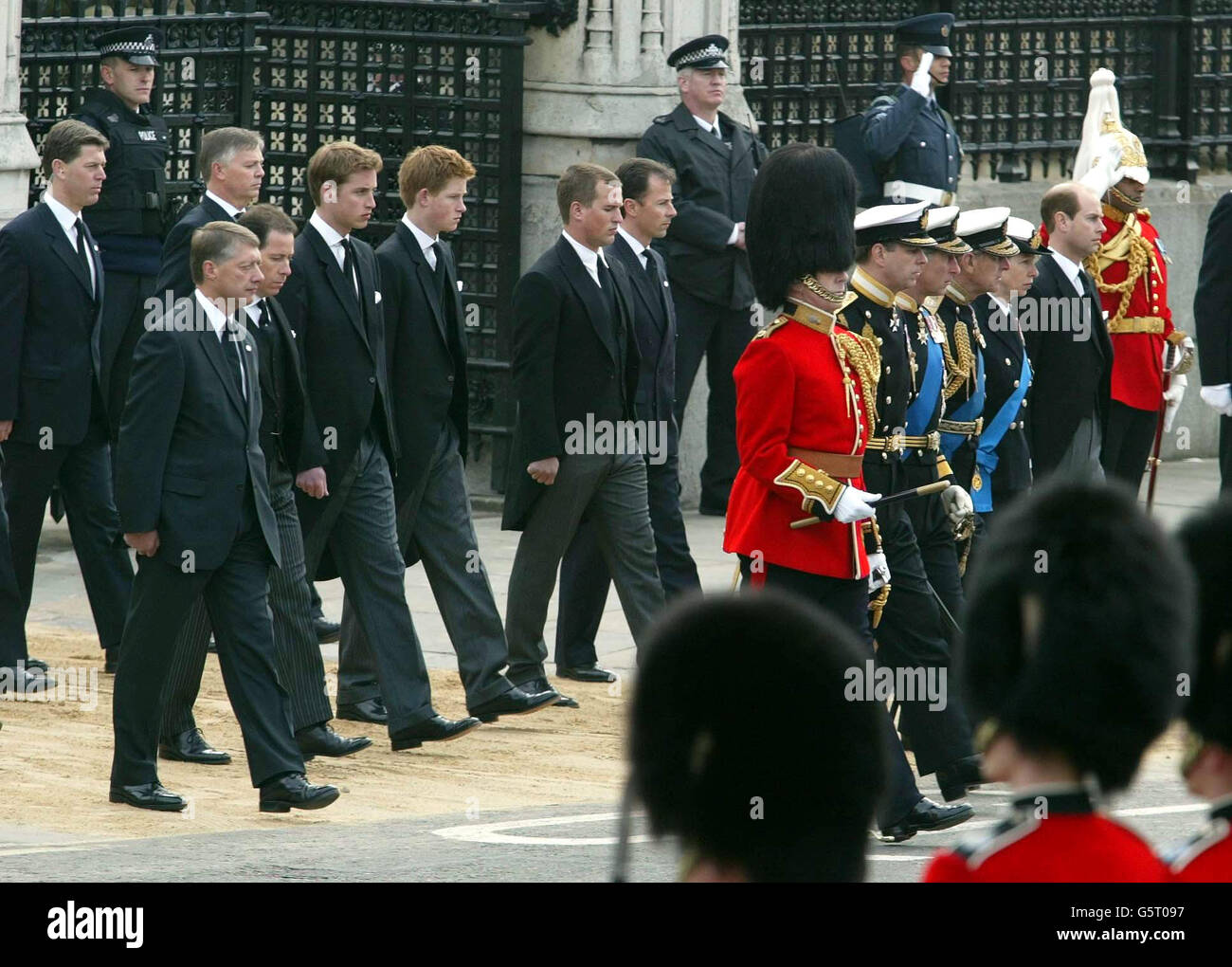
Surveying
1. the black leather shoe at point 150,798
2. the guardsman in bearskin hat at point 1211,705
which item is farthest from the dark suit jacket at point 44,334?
the guardsman in bearskin hat at point 1211,705

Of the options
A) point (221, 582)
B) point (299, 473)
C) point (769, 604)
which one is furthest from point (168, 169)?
point (769, 604)

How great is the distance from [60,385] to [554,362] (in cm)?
194

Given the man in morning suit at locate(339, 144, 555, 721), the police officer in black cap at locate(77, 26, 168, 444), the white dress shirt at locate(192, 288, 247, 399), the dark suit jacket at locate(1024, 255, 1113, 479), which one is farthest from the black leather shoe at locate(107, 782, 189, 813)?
the dark suit jacket at locate(1024, 255, 1113, 479)

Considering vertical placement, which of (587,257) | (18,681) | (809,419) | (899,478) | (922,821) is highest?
(587,257)

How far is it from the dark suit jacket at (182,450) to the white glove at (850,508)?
1874 mm

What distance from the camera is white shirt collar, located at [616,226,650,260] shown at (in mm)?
9961

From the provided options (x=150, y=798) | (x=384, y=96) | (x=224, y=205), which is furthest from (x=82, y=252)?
(x=384, y=96)

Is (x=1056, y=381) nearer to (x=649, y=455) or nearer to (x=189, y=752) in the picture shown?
(x=649, y=455)

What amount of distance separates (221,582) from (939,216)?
2666 mm

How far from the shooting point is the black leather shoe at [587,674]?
984cm

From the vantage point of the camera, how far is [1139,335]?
11.2 meters

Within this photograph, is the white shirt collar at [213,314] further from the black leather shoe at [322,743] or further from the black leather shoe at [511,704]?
the black leather shoe at [511,704]

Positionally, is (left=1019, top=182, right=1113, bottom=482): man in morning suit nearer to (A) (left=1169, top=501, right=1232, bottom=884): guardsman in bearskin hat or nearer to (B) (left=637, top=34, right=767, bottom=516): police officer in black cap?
(B) (left=637, top=34, right=767, bottom=516): police officer in black cap

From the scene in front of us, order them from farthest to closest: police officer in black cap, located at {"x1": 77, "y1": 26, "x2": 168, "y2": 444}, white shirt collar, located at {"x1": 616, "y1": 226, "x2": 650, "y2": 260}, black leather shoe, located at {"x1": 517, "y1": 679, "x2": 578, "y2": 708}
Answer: police officer in black cap, located at {"x1": 77, "y1": 26, "x2": 168, "y2": 444} < white shirt collar, located at {"x1": 616, "y1": 226, "x2": 650, "y2": 260} < black leather shoe, located at {"x1": 517, "y1": 679, "x2": 578, "y2": 708}
